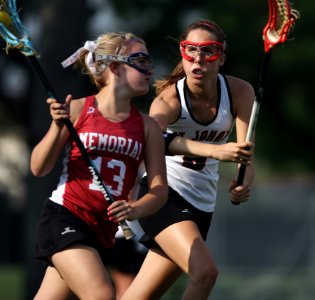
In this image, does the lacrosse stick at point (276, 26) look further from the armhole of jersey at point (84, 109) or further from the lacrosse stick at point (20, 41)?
the lacrosse stick at point (20, 41)

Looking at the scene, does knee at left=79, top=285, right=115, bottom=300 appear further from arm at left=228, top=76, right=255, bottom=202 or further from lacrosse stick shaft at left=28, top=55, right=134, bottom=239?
arm at left=228, top=76, right=255, bottom=202

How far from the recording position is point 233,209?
2573 cm

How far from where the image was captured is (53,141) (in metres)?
6.86

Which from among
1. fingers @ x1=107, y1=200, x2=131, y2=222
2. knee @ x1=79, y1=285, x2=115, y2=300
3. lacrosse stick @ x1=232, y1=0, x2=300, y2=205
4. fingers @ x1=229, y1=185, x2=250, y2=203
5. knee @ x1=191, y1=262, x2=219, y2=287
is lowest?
knee @ x1=79, y1=285, x2=115, y2=300

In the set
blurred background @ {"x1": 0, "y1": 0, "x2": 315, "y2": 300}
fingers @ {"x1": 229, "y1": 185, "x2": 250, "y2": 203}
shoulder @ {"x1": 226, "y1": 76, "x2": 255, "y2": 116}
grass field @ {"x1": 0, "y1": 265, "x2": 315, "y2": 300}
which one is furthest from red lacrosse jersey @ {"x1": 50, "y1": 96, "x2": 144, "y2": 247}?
blurred background @ {"x1": 0, "y1": 0, "x2": 315, "y2": 300}

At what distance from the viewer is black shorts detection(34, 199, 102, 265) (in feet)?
22.8

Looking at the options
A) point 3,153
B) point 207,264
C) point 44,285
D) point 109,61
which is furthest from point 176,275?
point 3,153

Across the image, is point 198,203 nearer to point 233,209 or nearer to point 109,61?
point 109,61

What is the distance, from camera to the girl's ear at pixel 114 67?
7.30 m

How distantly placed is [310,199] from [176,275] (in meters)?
16.9

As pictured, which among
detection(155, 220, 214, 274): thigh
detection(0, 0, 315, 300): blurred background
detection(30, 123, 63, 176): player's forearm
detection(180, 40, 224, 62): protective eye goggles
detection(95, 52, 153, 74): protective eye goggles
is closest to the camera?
detection(30, 123, 63, 176): player's forearm

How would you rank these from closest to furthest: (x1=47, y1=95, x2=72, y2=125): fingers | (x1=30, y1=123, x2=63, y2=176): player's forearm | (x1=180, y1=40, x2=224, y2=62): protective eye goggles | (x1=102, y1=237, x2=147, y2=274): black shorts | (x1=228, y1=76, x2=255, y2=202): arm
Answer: (x1=47, y1=95, x2=72, y2=125): fingers, (x1=30, y1=123, x2=63, y2=176): player's forearm, (x1=180, y1=40, x2=224, y2=62): protective eye goggles, (x1=228, y1=76, x2=255, y2=202): arm, (x1=102, y1=237, x2=147, y2=274): black shorts

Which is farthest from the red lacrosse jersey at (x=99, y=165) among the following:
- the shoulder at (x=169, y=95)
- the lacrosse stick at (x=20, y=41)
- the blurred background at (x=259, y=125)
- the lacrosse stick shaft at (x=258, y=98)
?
the blurred background at (x=259, y=125)

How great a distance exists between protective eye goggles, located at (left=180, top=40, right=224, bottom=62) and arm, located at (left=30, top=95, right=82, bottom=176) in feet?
3.67
